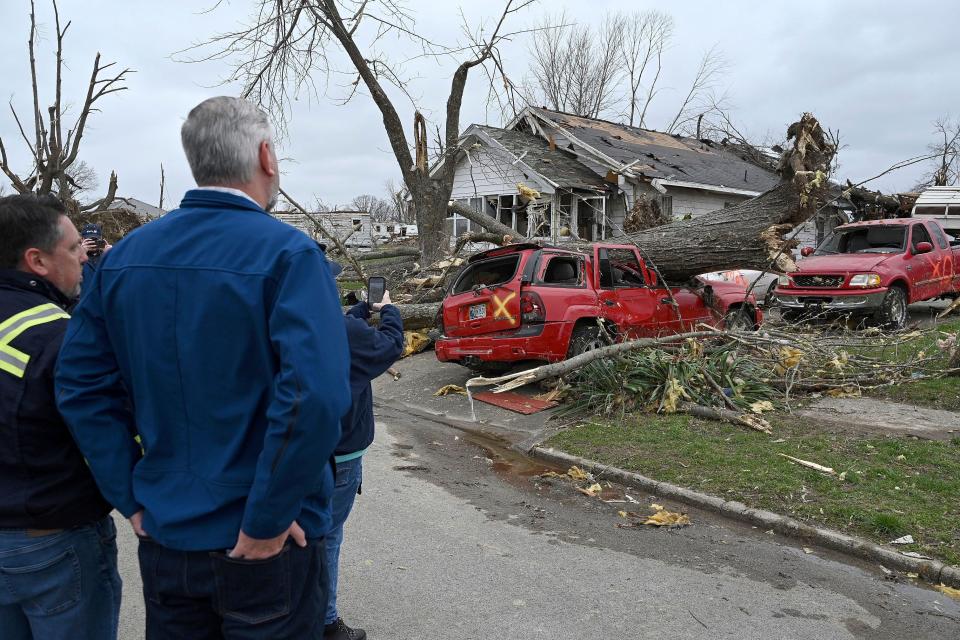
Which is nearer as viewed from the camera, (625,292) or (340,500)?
(340,500)

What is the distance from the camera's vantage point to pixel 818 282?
38.8 feet

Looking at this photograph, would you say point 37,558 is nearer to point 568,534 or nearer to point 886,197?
point 568,534

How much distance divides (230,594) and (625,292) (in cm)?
774

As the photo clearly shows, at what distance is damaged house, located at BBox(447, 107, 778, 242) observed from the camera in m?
20.7

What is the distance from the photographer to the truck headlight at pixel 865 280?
37.3 ft

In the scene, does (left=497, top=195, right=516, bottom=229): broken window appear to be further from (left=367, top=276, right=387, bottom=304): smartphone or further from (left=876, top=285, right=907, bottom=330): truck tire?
(left=367, top=276, right=387, bottom=304): smartphone

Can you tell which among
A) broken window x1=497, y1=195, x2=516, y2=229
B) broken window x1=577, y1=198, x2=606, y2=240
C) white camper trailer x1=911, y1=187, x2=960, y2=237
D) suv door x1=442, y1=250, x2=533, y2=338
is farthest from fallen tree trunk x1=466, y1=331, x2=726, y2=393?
broken window x1=497, y1=195, x2=516, y2=229

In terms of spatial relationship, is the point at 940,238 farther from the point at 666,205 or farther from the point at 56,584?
the point at 56,584

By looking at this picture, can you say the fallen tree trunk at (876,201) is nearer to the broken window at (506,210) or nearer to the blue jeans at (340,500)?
the broken window at (506,210)

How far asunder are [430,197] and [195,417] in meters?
14.2

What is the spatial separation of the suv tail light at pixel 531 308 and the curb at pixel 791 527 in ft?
7.24

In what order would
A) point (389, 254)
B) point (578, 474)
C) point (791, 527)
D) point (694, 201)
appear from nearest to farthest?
point (791, 527), point (578, 474), point (389, 254), point (694, 201)

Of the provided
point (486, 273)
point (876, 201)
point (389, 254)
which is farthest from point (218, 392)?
A: point (876, 201)

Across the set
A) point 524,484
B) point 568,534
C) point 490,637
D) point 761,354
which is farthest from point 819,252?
point 490,637
